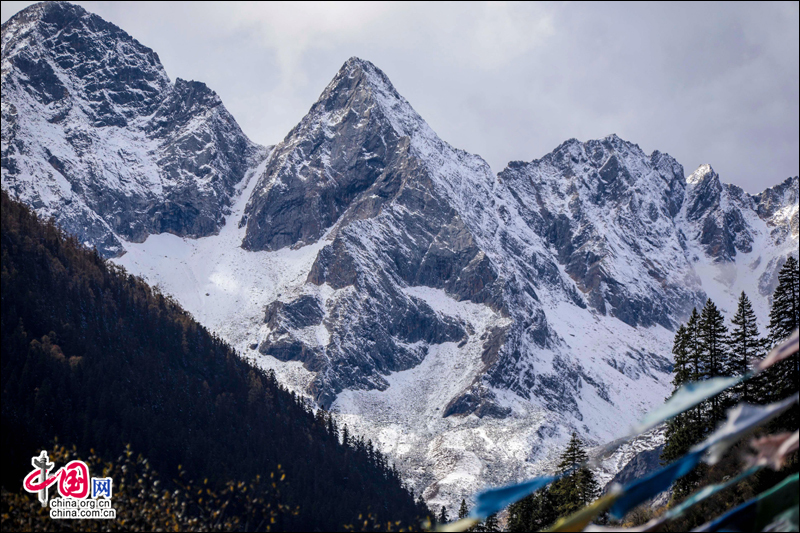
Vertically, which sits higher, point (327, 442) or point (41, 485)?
point (327, 442)

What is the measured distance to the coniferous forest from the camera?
117 meters

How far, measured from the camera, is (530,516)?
254 ft

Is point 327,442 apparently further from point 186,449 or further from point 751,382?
point 751,382

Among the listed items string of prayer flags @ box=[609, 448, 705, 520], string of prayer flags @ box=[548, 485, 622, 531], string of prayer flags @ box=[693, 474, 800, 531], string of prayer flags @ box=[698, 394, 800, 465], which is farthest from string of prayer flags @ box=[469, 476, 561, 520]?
string of prayer flags @ box=[693, 474, 800, 531]

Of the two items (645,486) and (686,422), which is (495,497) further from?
(686,422)

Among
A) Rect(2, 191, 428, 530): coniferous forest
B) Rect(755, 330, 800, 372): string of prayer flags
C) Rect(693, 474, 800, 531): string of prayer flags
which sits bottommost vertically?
Rect(693, 474, 800, 531): string of prayer flags

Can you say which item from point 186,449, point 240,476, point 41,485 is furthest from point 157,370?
point 41,485

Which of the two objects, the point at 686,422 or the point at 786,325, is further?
the point at 686,422

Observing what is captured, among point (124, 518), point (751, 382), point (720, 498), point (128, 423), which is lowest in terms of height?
point (720, 498)

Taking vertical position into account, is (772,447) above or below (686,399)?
below

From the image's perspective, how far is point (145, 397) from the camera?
5354 inches

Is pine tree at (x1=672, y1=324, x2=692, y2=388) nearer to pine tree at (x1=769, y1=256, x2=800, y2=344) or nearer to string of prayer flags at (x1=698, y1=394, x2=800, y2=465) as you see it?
pine tree at (x1=769, y1=256, x2=800, y2=344)

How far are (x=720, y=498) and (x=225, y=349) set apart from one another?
14162cm

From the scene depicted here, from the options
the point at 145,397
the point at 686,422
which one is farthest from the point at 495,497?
the point at 145,397
